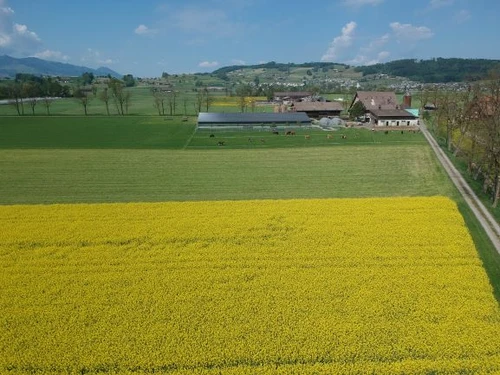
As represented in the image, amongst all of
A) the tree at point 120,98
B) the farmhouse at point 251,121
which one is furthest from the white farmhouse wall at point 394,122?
the tree at point 120,98

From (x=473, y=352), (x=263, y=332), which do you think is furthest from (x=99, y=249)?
(x=473, y=352)

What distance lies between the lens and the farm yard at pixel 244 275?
51.7 ft

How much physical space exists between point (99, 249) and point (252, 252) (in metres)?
9.43

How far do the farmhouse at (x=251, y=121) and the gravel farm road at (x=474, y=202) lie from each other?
3029cm

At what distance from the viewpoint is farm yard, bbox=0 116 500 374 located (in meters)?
15.8

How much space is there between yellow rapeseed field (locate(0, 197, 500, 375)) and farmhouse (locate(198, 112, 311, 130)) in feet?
155

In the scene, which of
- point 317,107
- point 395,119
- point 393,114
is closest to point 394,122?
point 395,119

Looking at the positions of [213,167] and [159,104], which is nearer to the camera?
[213,167]

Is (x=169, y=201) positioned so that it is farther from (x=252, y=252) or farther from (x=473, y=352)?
(x=473, y=352)

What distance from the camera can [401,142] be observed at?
2462 inches

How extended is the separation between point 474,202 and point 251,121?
4845 centimetres

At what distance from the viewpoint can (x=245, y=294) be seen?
773 inches

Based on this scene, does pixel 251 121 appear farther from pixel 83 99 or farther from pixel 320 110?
pixel 83 99

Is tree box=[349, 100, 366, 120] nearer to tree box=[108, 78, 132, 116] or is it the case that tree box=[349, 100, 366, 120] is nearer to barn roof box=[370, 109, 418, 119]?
barn roof box=[370, 109, 418, 119]
